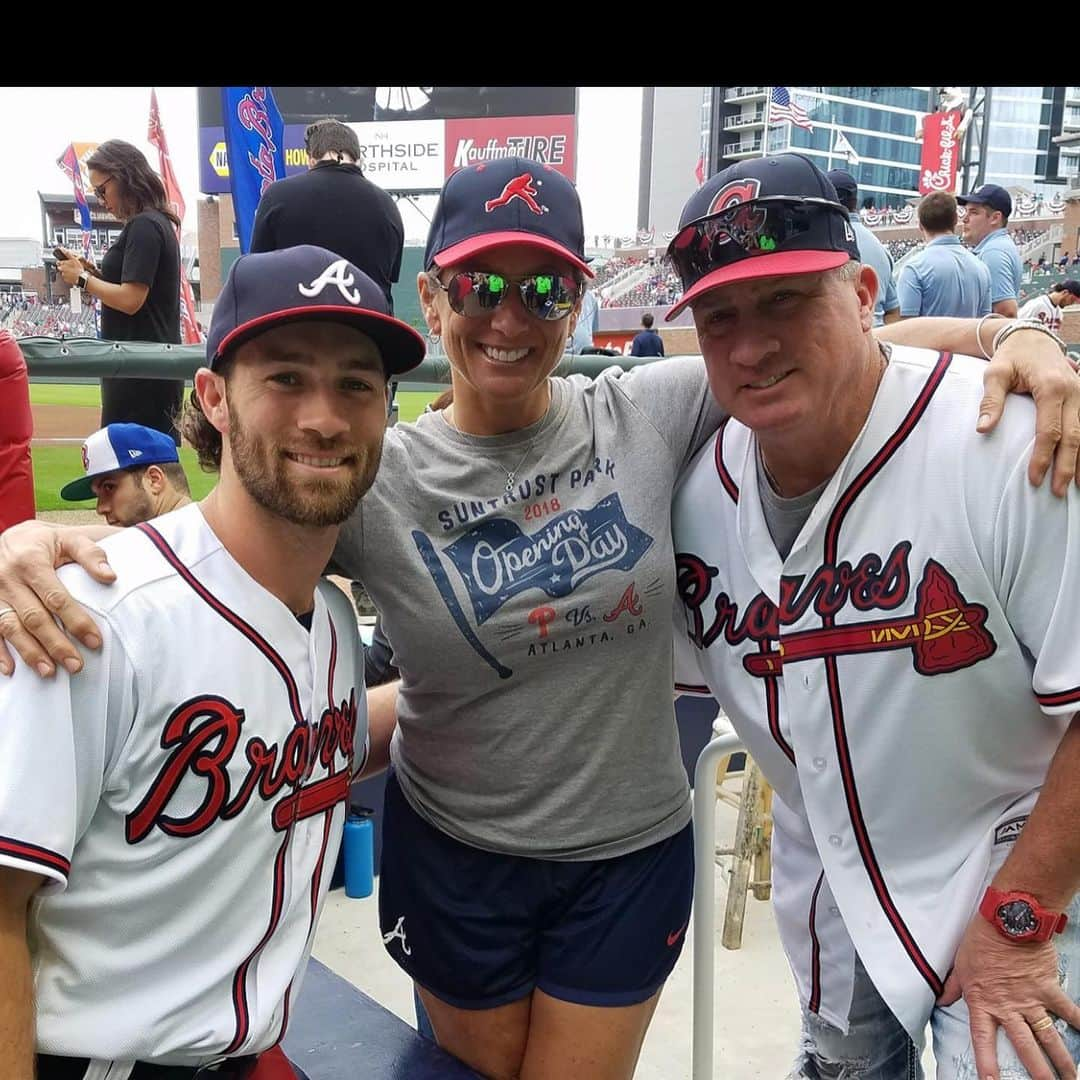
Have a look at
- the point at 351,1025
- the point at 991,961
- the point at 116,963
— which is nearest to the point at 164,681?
the point at 116,963

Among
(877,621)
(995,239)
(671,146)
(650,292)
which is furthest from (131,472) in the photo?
(671,146)

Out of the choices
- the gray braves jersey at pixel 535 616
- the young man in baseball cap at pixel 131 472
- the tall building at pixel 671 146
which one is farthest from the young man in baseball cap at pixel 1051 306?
the tall building at pixel 671 146

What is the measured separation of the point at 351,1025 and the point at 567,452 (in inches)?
56.9

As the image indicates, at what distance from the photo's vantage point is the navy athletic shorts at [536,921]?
6.89 ft

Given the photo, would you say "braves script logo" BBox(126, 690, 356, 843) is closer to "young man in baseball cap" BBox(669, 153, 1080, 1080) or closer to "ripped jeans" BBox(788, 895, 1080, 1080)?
"young man in baseball cap" BBox(669, 153, 1080, 1080)

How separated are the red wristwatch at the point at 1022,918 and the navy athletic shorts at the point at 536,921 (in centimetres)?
67

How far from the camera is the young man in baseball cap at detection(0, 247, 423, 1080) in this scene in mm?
1505

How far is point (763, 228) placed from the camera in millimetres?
1824

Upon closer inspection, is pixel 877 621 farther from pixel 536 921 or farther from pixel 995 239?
pixel 995 239

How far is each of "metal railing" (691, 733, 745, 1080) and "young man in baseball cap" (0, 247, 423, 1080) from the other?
3.29 ft

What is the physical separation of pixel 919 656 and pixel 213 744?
121 cm

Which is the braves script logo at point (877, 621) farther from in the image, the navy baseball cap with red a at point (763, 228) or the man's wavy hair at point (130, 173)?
the man's wavy hair at point (130, 173)

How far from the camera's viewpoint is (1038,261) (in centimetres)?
3569
